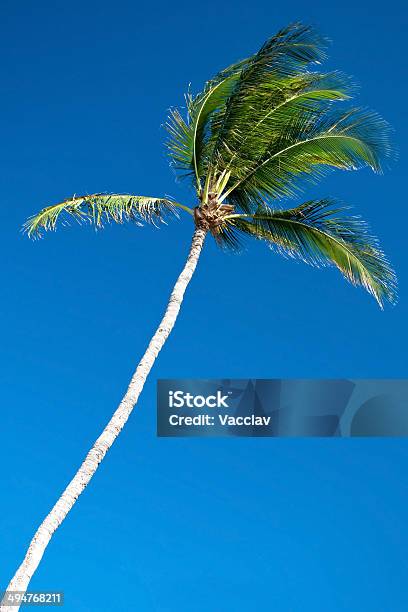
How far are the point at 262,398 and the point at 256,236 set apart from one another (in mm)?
2800

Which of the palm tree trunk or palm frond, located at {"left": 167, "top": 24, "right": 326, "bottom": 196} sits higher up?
palm frond, located at {"left": 167, "top": 24, "right": 326, "bottom": 196}

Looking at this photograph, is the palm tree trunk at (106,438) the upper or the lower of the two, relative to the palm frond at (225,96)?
lower

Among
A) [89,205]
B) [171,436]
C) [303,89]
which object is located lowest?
[171,436]

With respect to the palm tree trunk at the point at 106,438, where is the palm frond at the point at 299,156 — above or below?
above

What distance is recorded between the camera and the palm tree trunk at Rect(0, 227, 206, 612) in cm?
1014

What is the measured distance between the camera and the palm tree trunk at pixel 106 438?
10.1 metres

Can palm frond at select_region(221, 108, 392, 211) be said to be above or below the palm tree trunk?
above

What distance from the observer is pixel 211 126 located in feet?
45.4

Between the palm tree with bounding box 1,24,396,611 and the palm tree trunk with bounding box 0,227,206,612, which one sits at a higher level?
the palm tree with bounding box 1,24,396,611

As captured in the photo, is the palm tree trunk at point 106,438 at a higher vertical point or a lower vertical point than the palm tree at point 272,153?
lower

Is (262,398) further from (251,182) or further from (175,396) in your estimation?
(251,182)

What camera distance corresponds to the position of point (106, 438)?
1122cm

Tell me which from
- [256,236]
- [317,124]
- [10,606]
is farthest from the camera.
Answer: [256,236]

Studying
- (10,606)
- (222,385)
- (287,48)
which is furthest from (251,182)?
(10,606)
